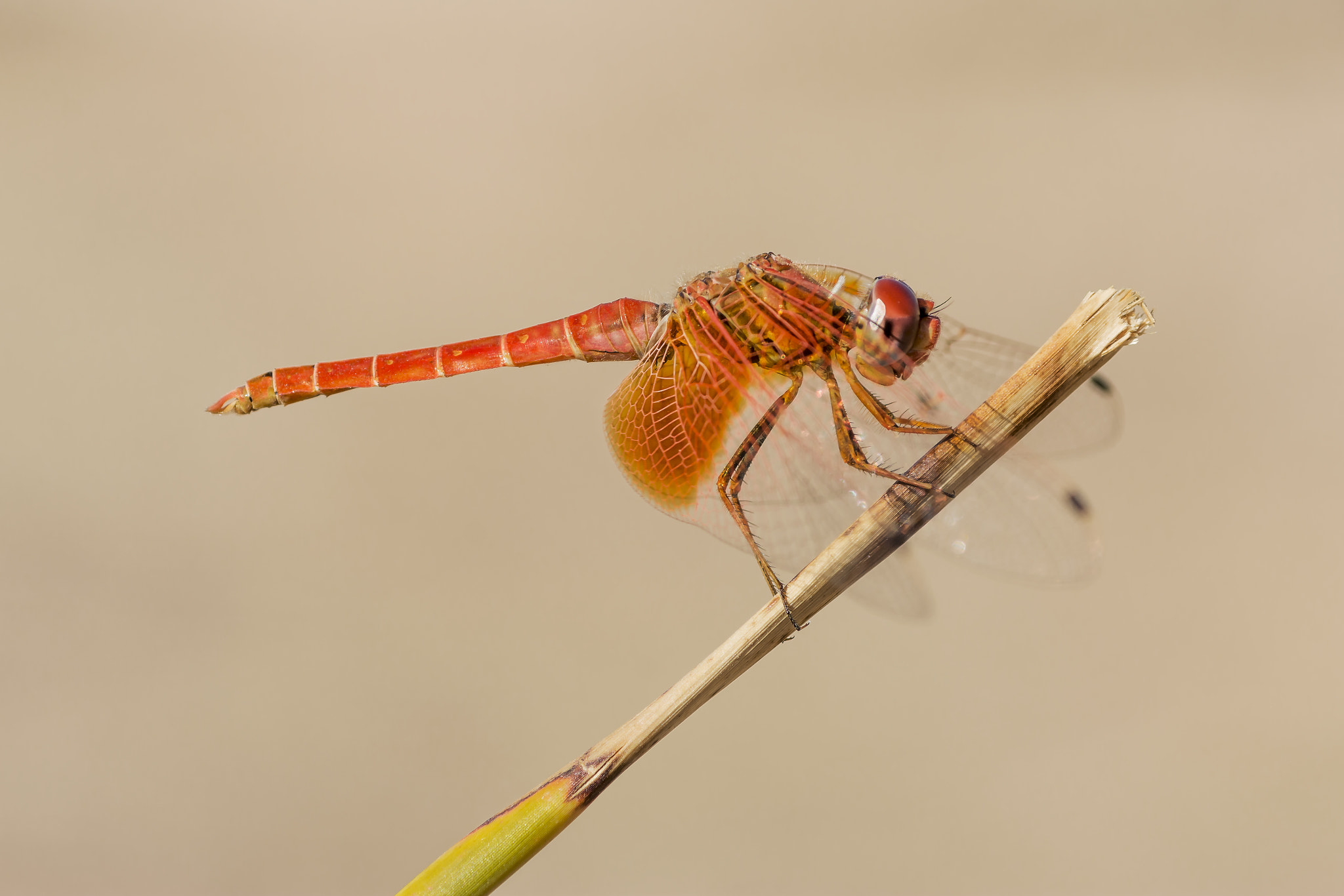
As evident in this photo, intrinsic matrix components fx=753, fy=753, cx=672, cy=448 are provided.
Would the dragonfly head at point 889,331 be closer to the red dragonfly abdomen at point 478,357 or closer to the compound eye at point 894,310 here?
the compound eye at point 894,310

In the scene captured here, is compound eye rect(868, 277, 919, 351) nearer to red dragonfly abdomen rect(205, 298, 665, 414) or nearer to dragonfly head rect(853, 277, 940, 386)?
dragonfly head rect(853, 277, 940, 386)

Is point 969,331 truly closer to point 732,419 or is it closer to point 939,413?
point 939,413

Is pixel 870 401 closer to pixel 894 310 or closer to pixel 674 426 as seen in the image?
pixel 894 310

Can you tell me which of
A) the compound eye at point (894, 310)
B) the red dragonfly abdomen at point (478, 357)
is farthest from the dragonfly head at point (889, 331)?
the red dragonfly abdomen at point (478, 357)

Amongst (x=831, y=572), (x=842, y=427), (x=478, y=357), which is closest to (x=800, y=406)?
(x=842, y=427)

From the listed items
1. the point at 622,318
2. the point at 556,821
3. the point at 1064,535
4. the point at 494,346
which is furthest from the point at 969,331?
the point at 556,821

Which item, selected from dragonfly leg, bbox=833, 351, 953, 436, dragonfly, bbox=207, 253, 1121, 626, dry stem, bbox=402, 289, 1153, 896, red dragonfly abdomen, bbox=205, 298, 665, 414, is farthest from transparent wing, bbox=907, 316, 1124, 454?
red dragonfly abdomen, bbox=205, 298, 665, 414
